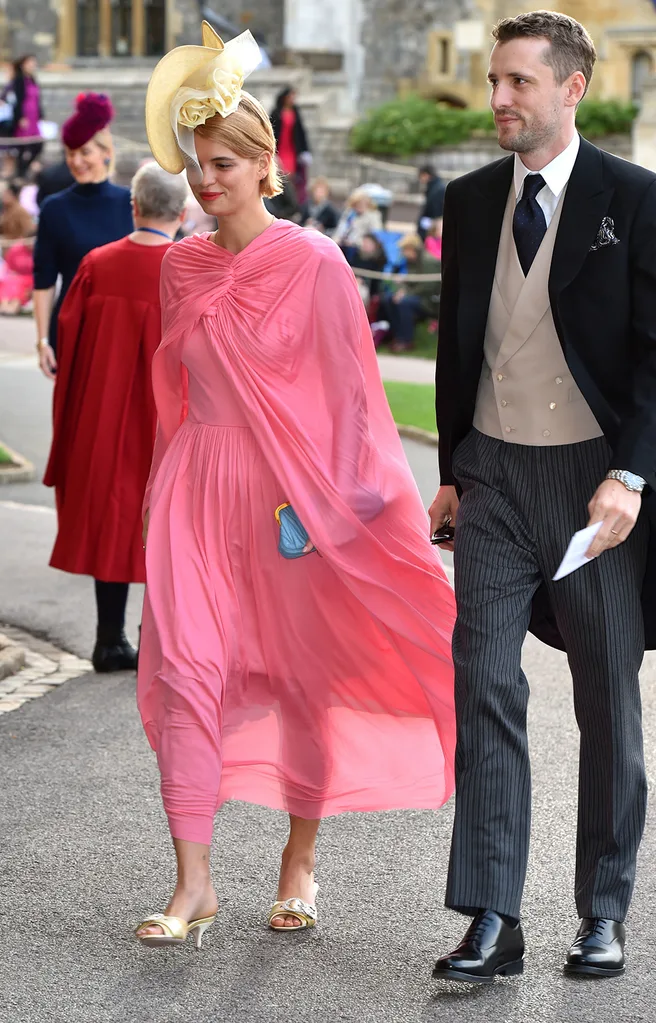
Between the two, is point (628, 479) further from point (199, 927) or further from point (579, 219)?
point (199, 927)

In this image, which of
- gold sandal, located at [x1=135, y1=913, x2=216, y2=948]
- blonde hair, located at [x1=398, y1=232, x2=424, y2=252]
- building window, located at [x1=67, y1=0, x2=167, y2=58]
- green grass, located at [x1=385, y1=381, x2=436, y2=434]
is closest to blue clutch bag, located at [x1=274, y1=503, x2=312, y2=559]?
gold sandal, located at [x1=135, y1=913, x2=216, y2=948]

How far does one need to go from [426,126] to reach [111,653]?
87.3 ft

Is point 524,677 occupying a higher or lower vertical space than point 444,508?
lower

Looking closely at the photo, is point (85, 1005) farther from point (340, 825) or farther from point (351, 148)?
point (351, 148)

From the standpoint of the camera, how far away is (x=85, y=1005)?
3873 millimetres

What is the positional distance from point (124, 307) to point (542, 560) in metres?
3.20

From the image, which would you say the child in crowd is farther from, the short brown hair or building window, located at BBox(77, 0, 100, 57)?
building window, located at BBox(77, 0, 100, 57)

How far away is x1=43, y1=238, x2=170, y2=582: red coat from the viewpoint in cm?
688

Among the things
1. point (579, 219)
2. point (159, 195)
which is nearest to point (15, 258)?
point (159, 195)

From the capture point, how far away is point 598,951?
13.3 feet

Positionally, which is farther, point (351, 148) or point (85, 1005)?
point (351, 148)

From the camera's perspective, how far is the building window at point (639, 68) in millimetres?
38031

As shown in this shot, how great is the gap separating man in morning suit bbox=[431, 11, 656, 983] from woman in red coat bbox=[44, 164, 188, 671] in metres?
2.83

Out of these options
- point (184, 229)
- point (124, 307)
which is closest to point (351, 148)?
point (184, 229)
